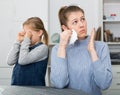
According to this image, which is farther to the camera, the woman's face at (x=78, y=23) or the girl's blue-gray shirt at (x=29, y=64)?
the girl's blue-gray shirt at (x=29, y=64)

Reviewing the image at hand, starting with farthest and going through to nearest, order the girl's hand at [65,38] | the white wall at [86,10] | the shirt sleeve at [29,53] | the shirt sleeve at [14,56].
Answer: the white wall at [86,10] → the shirt sleeve at [14,56] → the shirt sleeve at [29,53] → the girl's hand at [65,38]

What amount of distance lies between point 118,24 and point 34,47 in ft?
7.12

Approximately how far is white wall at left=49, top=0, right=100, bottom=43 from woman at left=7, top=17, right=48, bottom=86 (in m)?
1.75

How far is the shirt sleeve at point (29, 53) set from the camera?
1747mm

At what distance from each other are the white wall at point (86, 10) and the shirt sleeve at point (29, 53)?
1.88 meters

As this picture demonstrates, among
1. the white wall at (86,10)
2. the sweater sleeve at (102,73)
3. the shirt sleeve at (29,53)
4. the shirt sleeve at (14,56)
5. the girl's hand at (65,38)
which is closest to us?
the sweater sleeve at (102,73)

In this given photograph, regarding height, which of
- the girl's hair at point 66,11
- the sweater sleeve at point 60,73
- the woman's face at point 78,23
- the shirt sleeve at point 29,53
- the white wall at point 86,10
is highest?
the white wall at point 86,10

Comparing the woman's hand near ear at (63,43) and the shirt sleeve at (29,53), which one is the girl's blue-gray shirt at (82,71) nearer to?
the woman's hand near ear at (63,43)

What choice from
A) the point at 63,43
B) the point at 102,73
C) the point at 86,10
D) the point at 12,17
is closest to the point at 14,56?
the point at 63,43

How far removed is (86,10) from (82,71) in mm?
2468

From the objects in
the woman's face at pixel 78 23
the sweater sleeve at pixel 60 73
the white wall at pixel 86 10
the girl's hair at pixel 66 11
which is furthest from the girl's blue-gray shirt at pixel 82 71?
the white wall at pixel 86 10

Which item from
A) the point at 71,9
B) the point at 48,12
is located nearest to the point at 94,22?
the point at 48,12

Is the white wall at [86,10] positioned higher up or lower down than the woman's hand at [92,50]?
higher up

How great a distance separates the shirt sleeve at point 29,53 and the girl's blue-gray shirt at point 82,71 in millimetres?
335
